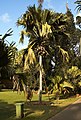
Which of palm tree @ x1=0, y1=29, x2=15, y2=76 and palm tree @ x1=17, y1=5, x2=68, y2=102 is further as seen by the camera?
palm tree @ x1=17, y1=5, x2=68, y2=102

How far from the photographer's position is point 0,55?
1204 centimetres

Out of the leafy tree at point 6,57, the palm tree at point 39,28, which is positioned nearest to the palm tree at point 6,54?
the leafy tree at point 6,57

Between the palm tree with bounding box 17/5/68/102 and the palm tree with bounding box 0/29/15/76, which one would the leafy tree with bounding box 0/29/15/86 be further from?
the palm tree with bounding box 17/5/68/102

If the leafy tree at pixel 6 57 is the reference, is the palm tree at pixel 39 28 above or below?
above

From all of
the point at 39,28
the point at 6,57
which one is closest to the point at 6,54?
the point at 6,57

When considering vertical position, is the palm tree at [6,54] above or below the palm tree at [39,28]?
below

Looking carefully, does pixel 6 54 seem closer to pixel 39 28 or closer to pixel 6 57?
pixel 6 57

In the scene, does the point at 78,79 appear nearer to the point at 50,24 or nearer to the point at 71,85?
the point at 71,85

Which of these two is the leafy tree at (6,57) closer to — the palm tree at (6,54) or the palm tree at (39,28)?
the palm tree at (6,54)

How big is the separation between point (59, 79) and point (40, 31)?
553 cm

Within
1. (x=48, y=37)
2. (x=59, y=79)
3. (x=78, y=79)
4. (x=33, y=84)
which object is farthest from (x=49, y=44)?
(x=33, y=84)

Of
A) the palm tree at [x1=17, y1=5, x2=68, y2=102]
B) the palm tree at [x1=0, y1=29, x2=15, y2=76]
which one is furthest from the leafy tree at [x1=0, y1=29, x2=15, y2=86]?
the palm tree at [x1=17, y1=5, x2=68, y2=102]

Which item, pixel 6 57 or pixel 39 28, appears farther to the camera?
pixel 39 28

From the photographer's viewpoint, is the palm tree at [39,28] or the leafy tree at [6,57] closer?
the leafy tree at [6,57]
